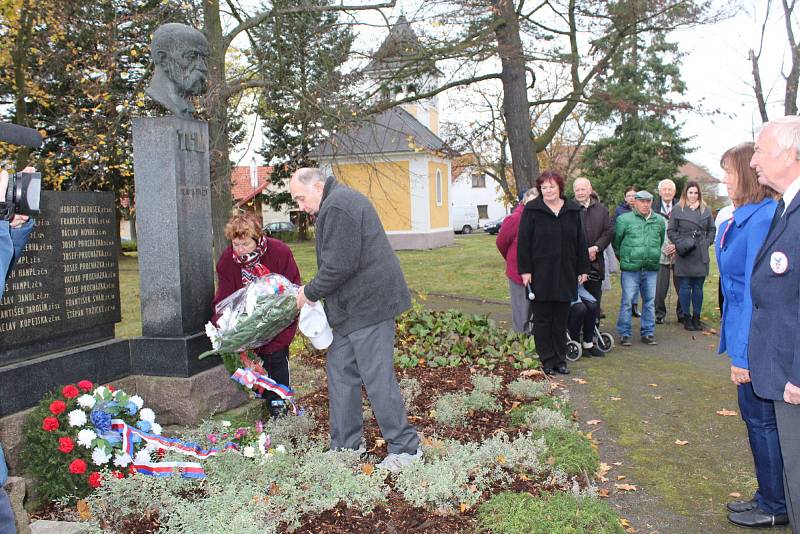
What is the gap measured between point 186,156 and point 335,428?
2426 mm

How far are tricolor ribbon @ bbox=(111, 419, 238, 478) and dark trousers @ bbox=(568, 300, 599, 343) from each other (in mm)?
4569

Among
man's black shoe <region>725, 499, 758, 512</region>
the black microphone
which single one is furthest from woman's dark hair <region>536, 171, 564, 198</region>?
the black microphone

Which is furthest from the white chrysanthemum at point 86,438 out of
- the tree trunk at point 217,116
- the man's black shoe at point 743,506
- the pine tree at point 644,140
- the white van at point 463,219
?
the white van at point 463,219

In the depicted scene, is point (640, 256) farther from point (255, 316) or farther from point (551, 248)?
point (255, 316)

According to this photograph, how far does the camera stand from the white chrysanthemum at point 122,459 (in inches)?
178

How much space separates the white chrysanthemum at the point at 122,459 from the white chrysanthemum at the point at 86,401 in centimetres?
37

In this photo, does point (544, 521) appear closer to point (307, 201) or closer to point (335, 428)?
point (335, 428)

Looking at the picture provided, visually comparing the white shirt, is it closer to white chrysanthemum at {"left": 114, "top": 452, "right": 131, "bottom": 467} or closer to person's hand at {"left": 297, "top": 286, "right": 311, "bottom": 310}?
person's hand at {"left": 297, "top": 286, "right": 311, "bottom": 310}

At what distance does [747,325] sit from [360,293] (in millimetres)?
2428

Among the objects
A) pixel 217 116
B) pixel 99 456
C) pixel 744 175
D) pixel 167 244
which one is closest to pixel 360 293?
pixel 167 244

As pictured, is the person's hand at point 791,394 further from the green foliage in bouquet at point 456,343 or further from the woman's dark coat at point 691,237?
the woman's dark coat at point 691,237

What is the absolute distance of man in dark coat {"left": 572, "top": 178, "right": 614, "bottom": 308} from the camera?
8.55 m

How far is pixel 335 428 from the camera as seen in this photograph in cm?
508

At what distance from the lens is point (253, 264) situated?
220 inches
